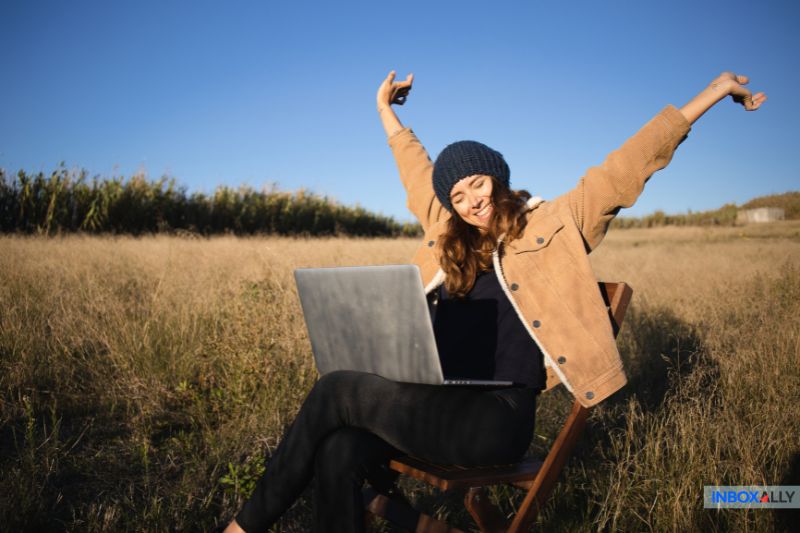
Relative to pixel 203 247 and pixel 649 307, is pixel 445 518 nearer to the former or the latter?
pixel 649 307

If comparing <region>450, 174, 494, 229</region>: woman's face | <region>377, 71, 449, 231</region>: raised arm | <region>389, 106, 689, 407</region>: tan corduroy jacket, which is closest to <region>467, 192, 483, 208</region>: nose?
<region>450, 174, 494, 229</region>: woman's face

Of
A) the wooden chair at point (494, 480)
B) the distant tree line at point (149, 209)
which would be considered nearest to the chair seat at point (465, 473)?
the wooden chair at point (494, 480)

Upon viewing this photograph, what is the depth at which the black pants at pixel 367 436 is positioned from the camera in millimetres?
1590

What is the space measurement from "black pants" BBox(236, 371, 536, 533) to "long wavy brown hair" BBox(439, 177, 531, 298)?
0.50m

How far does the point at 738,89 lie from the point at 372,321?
1.45 m

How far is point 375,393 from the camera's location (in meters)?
1.67

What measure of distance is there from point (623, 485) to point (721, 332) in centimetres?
223

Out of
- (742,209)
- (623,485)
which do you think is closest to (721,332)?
(623,485)

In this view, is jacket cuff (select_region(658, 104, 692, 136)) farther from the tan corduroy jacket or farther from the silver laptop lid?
the silver laptop lid

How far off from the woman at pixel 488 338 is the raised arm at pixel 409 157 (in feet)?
1.21

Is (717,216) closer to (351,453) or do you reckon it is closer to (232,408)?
(232,408)

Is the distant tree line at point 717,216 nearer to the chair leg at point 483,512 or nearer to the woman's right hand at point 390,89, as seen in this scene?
the woman's right hand at point 390,89

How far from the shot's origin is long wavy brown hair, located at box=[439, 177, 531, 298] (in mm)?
1966

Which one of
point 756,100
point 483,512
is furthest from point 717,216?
point 483,512
